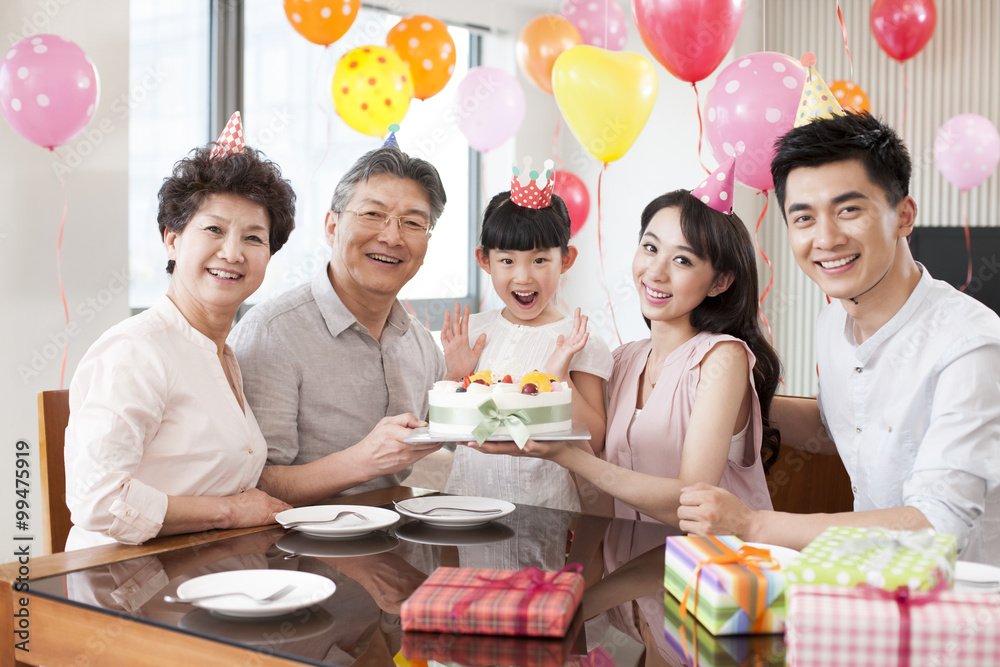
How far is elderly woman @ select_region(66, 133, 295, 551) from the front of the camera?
156cm

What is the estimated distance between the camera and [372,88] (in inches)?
159

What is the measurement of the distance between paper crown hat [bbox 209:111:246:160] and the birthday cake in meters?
0.71

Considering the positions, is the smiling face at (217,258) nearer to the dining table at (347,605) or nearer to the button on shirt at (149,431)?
the button on shirt at (149,431)

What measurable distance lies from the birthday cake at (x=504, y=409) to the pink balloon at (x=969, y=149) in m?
4.34

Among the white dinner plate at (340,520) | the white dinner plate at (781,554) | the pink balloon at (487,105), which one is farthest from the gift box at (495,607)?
the pink balloon at (487,105)

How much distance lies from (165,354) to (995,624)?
1.43m

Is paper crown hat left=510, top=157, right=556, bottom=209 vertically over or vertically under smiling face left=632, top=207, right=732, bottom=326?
over

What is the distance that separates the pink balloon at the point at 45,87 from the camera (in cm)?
320

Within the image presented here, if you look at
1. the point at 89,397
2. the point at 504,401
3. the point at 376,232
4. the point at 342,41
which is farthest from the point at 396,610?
the point at 342,41

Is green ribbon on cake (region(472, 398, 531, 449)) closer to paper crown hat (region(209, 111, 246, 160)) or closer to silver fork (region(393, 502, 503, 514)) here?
silver fork (region(393, 502, 503, 514))

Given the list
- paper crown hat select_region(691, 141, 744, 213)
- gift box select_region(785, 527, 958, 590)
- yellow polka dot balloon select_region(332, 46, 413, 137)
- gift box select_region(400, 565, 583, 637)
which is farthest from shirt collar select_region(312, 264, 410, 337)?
yellow polka dot balloon select_region(332, 46, 413, 137)

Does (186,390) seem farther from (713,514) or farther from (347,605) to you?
(713,514)

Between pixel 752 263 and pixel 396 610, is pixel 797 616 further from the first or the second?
pixel 752 263

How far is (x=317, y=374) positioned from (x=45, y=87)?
191 cm
